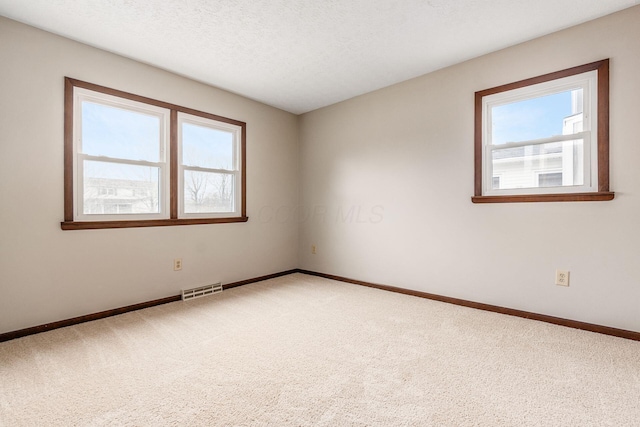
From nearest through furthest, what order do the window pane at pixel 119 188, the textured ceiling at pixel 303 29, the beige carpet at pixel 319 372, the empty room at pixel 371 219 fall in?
the beige carpet at pixel 319 372 → the empty room at pixel 371 219 → the textured ceiling at pixel 303 29 → the window pane at pixel 119 188

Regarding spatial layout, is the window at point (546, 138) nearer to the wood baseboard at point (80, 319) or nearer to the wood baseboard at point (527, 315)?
the wood baseboard at point (527, 315)

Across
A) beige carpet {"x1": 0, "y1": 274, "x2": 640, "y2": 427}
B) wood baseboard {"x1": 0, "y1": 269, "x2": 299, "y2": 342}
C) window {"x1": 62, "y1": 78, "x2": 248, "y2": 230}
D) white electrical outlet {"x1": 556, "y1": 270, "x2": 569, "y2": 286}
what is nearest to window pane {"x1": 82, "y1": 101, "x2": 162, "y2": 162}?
window {"x1": 62, "y1": 78, "x2": 248, "y2": 230}

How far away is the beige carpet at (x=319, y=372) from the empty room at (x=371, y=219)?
16 mm

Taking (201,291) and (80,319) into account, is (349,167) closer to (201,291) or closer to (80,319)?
(201,291)

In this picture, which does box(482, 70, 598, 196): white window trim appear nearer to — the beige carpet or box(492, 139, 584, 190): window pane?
box(492, 139, 584, 190): window pane

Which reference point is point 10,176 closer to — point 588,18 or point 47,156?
point 47,156

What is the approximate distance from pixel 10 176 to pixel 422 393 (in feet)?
10.4

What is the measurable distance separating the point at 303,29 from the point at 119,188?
7.20ft

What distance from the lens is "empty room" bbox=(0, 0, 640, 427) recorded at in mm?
1587

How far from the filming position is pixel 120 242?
2711mm

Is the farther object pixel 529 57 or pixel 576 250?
pixel 529 57

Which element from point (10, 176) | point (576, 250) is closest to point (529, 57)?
point (576, 250)

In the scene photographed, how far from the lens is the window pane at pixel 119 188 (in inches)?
102

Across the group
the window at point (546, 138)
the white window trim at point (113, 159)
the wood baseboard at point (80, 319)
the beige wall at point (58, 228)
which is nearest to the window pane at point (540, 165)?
the window at point (546, 138)
